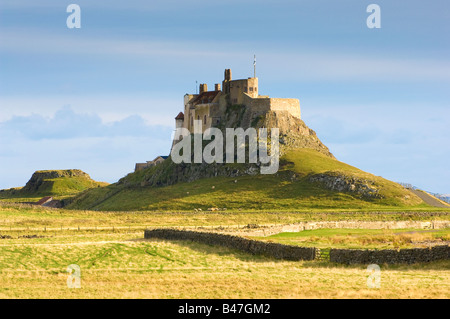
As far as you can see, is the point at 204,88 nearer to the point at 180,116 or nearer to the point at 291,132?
the point at 180,116

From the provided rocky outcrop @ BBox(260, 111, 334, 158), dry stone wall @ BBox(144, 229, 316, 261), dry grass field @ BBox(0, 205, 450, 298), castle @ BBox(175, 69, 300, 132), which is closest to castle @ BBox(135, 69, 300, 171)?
castle @ BBox(175, 69, 300, 132)

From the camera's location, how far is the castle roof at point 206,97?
6656 inches

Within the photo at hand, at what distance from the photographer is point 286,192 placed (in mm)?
135250

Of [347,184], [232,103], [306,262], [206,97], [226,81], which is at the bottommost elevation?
[306,262]

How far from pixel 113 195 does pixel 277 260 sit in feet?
382

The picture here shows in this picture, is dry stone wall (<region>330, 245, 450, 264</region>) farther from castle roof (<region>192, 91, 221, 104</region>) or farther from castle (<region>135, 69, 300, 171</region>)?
castle roof (<region>192, 91, 221, 104</region>)

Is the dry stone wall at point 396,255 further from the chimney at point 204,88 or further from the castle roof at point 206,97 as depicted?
the chimney at point 204,88

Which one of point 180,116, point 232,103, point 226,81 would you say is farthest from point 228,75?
point 180,116

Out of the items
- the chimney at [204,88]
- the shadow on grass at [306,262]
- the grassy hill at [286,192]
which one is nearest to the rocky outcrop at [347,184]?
the grassy hill at [286,192]

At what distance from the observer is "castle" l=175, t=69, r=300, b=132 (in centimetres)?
16212

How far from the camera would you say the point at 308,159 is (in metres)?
153

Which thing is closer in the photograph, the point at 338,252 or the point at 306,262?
the point at 338,252

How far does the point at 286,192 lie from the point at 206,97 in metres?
44.5
